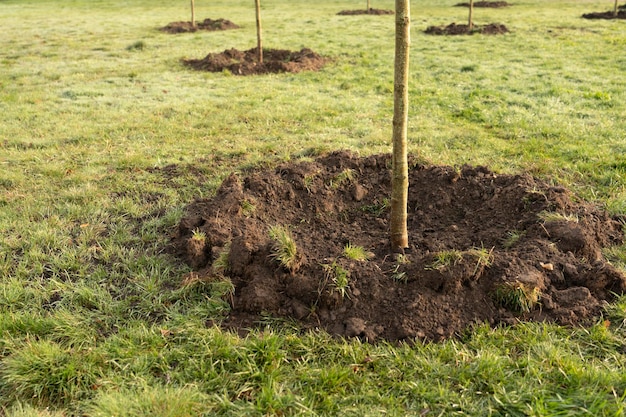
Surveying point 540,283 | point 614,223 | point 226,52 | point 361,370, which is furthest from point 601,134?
point 226,52

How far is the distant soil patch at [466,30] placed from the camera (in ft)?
48.0

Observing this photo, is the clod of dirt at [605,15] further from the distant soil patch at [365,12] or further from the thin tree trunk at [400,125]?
the thin tree trunk at [400,125]

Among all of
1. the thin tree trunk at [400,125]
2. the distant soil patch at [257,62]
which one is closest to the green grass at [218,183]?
the distant soil patch at [257,62]

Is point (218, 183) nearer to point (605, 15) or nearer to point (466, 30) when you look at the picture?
point (466, 30)

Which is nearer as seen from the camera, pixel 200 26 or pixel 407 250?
pixel 407 250

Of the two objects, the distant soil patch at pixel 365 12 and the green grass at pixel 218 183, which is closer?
the green grass at pixel 218 183

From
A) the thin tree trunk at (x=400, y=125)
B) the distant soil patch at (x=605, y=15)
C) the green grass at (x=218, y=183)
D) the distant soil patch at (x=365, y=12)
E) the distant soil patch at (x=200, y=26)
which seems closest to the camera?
the green grass at (x=218, y=183)

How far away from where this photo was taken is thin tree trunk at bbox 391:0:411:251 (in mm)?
3070

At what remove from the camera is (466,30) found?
1498cm

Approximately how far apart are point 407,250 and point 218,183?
7.81 ft

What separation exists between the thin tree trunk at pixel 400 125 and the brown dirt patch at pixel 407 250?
0.22m

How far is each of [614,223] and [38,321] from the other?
438cm

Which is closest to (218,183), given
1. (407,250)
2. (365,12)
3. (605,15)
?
(407,250)

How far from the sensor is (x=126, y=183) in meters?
5.32
